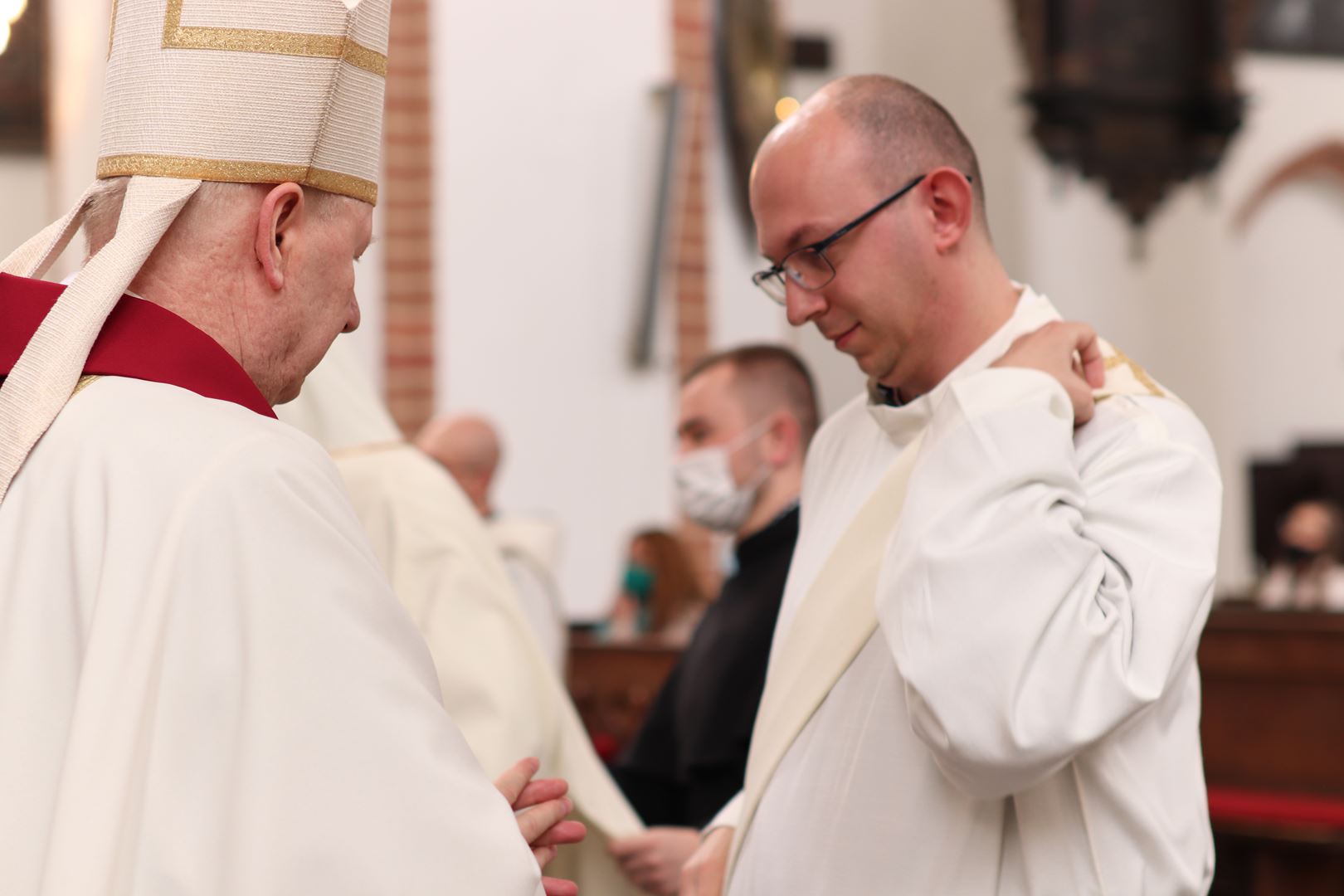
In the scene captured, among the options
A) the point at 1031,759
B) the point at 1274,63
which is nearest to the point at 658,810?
the point at 1031,759

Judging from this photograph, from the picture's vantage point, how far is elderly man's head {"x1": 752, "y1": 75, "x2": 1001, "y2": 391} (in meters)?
2.15

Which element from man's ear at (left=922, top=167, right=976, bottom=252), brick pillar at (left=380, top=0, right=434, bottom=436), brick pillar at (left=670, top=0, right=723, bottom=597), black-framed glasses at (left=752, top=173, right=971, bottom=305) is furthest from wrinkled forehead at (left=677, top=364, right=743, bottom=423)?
brick pillar at (left=670, top=0, right=723, bottom=597)

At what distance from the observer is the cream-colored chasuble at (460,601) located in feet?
10.2

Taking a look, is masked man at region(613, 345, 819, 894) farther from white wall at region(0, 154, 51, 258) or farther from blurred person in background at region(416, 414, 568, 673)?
white wall at region(0, 154, 51, 258)

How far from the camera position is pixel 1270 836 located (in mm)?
5180

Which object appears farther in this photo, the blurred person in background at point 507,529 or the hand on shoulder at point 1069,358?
the blurred person in background at point 507,529

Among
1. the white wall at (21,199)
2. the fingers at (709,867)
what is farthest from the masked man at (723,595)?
the white wall at (21,199)

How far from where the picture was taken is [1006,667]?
5.55 feet

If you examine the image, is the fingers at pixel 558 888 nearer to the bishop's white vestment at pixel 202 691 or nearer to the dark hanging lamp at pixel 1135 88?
the bishop's white vestment at pixel 202 691

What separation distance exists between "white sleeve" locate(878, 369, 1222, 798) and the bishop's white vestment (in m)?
0.54

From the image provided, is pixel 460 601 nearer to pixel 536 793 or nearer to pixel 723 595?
pixel 723 595

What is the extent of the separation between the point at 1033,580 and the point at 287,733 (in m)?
0.81

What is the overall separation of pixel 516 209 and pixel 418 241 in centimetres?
66

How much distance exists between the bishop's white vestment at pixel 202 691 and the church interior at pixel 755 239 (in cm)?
290
